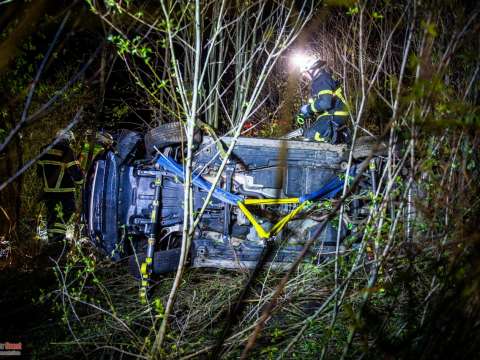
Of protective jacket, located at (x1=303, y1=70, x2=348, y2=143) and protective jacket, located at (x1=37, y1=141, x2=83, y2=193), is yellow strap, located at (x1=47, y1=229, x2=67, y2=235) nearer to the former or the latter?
protective jacket, located at (x1=37, y1=141, x2=83, y2=193)

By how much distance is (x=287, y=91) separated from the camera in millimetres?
9945

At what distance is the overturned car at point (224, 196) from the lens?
3664 mm

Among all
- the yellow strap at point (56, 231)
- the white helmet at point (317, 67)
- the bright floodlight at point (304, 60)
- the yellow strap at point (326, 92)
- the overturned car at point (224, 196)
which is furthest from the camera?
the bright floodlight at point (304, 60)

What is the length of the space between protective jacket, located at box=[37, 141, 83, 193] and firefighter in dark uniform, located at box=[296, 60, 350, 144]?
3.40 metres

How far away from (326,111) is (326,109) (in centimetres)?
5

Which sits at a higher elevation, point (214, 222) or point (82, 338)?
point (214, 222)

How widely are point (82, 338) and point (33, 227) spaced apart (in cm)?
285

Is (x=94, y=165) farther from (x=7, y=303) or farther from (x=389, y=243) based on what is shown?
(x=389, y=243)

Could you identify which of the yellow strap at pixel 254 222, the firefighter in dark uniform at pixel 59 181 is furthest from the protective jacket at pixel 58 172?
the yellow strap at pixel 254 222

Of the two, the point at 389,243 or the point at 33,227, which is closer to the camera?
the point at 389,243

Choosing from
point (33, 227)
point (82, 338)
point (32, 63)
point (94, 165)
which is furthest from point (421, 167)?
point (32, 63)

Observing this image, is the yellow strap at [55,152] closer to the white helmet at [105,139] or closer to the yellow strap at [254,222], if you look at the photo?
the white helmet at [105,139]

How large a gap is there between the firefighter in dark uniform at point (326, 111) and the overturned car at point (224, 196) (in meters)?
0.57

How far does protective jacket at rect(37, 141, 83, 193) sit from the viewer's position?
4371 millimetres
